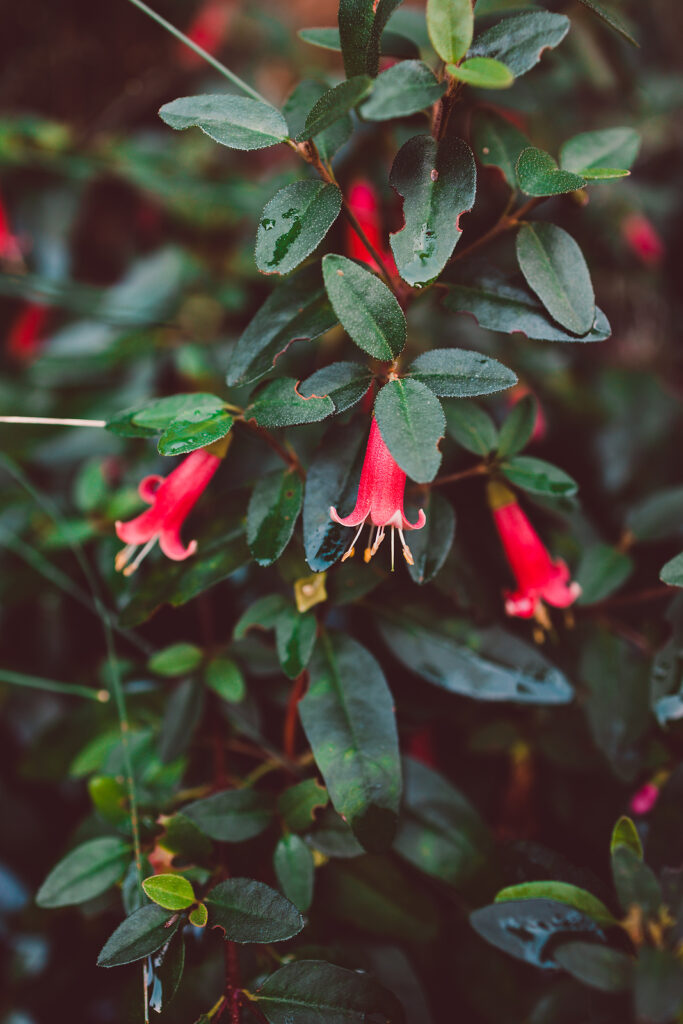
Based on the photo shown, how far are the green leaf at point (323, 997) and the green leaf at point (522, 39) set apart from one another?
0.61 meters

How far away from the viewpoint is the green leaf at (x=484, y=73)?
0.39 m

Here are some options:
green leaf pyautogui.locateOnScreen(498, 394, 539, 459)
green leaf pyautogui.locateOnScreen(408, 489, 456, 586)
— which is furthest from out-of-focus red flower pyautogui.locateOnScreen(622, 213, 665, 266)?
green leaf pyautogui.locateOnScreen(408, 489, 456, 586)

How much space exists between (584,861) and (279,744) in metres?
0.32

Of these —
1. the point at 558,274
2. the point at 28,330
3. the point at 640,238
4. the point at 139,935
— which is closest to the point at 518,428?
the point at 558,274

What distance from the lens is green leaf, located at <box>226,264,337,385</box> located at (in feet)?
1.70

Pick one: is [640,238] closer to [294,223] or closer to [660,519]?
[660,519]

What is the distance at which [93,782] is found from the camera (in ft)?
1.94

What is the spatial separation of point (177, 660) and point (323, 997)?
1.01 ft

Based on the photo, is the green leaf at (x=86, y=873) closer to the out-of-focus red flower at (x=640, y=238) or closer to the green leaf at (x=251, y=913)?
the green leaf at (x=251, y=913)

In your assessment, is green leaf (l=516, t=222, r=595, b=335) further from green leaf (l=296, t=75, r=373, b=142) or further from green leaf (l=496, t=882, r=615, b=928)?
green leaf (l=496, t=882, r=615, b=928)

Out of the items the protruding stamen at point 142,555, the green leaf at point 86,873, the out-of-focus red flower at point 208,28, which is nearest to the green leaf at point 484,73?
the protruding stamen at point 142,555

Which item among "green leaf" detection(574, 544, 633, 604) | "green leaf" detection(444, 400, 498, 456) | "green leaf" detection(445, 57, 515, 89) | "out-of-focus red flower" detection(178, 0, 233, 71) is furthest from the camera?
"out-of-focus red flower" detection(178, 0, 233, 71)

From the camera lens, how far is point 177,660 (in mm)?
671

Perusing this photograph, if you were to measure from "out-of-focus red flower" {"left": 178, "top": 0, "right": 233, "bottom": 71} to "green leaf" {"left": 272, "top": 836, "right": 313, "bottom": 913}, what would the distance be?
154 centimetres
